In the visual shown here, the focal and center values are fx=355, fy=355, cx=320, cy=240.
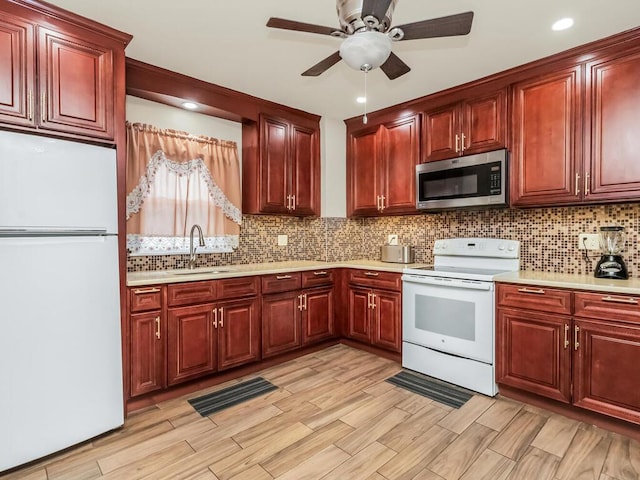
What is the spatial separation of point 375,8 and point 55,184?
184 cm

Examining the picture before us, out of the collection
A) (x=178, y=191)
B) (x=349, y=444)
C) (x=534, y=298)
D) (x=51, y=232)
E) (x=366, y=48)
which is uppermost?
(x=366, y=48)

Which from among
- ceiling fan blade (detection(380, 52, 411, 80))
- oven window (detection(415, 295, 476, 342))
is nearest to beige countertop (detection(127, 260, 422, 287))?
oven window (detection(415, 295, 476, 342))

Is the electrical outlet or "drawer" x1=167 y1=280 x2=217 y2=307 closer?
"drawer" x1=167 y1=280 x2=217 y2=307

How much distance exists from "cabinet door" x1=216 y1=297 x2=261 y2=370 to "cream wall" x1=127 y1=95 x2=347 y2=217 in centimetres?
152

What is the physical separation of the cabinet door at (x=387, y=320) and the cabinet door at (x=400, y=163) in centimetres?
89

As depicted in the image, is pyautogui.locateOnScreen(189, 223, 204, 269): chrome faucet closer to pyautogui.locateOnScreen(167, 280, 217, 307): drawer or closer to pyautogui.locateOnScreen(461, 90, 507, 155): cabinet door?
pyautogui.locateOnScreen(167, 280, 217, 307): drawer

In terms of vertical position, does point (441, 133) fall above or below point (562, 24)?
below

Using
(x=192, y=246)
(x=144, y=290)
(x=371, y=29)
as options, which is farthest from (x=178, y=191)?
(x=371, y=29)

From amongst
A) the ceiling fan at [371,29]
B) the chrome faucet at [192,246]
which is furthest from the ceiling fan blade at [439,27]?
the chrome faucet at [192,246]

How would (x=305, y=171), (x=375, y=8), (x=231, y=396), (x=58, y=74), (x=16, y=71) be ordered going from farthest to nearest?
1. (x=305, y=171)
2. (x=231, y=396)
3. (x=58, y=74)
4. (x=16, y=71)
5. (x=375, y=8)

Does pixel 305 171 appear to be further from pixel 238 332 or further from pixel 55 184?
pixel 55 184

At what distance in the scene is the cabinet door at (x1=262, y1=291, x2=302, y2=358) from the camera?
10.1ft

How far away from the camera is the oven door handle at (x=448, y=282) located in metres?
2.62

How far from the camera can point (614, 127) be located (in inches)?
92.4
